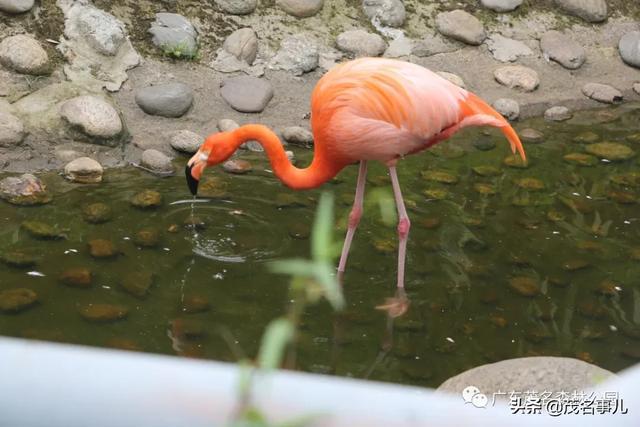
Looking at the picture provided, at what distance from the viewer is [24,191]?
13.9 feet

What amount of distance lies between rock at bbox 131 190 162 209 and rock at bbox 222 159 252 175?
19.8 inches

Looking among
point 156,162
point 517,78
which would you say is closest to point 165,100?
point 156,162

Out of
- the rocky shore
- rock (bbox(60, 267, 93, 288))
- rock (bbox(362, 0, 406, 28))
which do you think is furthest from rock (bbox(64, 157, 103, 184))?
rock (bbox(362, 0, 406, 28))

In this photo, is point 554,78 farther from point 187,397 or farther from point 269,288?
point 187,397

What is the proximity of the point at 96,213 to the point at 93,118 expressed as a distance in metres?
0.85

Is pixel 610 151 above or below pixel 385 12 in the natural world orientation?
below

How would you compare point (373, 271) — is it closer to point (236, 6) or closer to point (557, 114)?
point (557, 114)

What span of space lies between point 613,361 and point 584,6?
3978 millimetres

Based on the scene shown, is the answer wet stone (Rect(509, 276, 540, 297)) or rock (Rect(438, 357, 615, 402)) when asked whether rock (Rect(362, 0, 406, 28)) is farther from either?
rock (Rect(438, 357, 615, 402))

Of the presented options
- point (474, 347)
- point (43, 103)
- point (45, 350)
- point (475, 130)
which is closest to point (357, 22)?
point (475, 130)

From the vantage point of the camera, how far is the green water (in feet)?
11.1

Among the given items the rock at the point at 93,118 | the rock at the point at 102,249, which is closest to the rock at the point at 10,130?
the rock at the point at 93,118

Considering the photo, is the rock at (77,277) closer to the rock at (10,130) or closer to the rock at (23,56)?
the rock at (10,130)

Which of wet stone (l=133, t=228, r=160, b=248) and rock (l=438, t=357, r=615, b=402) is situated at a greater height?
rock (l=438, t=357, r=615, b=402)
